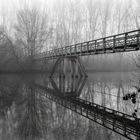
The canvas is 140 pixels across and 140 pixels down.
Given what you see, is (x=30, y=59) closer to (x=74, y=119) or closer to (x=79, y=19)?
(x=79, y=19)

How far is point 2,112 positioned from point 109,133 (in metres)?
4.98

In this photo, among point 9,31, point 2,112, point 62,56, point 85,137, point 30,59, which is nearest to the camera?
point 85,137

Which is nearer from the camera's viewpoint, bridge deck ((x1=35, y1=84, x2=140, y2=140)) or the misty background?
bridge deck ((x1=35, y1=84, x2=140, y2=140))

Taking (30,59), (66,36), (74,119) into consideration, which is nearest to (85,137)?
(74,119)

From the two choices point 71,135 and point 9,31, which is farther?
point 9,31

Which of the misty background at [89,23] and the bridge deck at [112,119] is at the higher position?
the misty background at [89,23]

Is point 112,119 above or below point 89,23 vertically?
below

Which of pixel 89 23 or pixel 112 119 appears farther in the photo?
pixel 89 23

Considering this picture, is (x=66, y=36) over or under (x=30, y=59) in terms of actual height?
Answer: over

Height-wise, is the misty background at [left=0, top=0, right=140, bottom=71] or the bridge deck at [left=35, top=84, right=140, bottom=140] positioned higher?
the misty background at [left=0, top=0, right=140, bottom=71]

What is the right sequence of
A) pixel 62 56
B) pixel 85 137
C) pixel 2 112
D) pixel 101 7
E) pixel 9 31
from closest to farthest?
pixel 85 137 → pixel 2 112 → pixel 62 56 → pixel 101 7 → pixel 9 31

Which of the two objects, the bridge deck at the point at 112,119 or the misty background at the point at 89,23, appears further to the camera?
the misty background at the point at 89,23

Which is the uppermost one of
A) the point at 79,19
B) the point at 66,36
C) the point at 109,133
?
the point at 79,19

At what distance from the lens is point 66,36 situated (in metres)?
48.9
